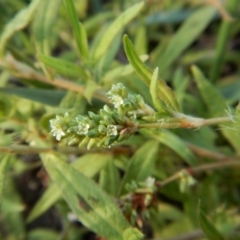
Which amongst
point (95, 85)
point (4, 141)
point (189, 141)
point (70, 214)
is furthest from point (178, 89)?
point (4, 141)

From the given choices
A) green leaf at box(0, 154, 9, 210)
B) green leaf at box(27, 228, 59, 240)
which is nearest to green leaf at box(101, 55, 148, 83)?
green leaf at box(0, 154, 9, 210)

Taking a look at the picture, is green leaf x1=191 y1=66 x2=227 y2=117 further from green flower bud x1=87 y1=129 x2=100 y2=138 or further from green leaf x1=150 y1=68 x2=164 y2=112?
green flower bud x1=87 y1=129 x2=100 y2=138

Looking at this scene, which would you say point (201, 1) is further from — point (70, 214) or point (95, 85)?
point (70, 214)

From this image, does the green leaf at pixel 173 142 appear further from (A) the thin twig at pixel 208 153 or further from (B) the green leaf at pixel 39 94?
(B) the green leaf at pixel 39 94

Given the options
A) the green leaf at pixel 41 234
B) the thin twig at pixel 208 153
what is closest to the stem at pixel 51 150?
the thin twig at pixel 208 153

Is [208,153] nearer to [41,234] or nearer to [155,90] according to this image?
[155,90]

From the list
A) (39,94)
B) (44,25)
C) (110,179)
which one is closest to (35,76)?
(39,94)
